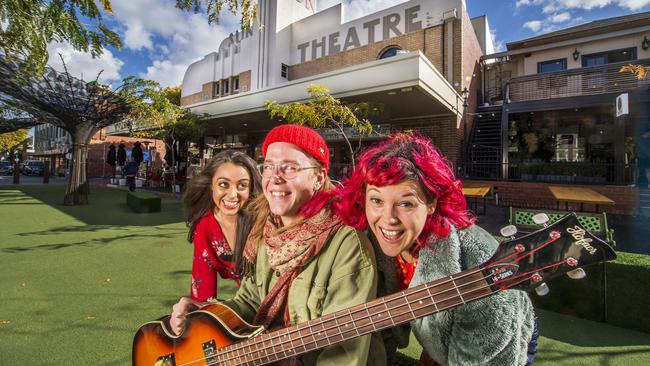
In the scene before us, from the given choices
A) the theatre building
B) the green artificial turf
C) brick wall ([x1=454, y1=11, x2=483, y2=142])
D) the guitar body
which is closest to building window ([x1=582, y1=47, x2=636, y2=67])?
the theatre building

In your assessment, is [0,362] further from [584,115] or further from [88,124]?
[584,115]

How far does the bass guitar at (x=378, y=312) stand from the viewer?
966 mm

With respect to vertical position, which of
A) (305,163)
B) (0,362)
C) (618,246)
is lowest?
(0,362)

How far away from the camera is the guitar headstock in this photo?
0.94 m

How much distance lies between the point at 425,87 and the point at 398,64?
3.20 ft

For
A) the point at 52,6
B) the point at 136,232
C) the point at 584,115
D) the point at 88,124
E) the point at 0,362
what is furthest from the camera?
the point at 584,115

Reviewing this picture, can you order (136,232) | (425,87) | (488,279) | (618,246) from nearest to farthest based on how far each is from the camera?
(488,279)
(618,246)
(136,232)
(425,87)

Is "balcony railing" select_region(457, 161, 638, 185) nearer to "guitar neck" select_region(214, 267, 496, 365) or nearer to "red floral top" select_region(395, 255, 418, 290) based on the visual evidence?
"red floral top" select_region(395, 255, 418, 290)

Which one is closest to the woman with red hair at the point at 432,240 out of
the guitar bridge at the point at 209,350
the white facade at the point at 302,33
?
the guitar bridge at the point at 209,350

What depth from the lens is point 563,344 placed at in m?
2.73

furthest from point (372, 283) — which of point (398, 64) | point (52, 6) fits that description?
point (398, 64)

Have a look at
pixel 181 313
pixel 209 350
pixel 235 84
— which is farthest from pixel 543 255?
pixel 235 84

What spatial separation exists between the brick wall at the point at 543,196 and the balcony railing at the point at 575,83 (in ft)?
13.1

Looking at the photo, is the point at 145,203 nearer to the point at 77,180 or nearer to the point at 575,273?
the point at 77,180
